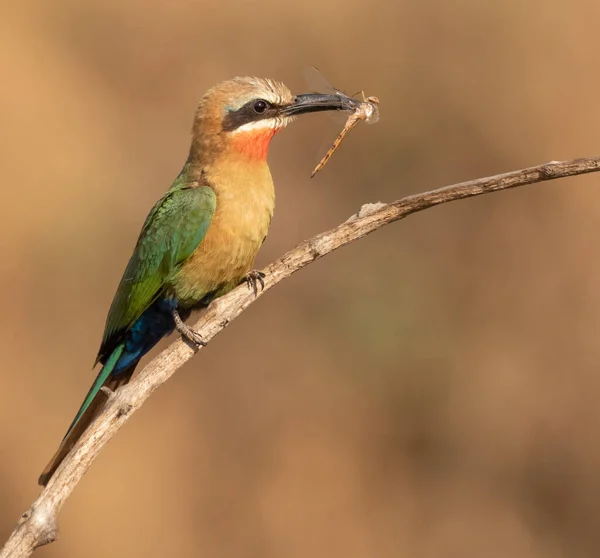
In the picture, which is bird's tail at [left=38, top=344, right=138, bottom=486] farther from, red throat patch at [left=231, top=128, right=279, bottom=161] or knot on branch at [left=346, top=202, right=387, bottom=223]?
knot on branch at [left=346, top=202, right=387, bottom=223]

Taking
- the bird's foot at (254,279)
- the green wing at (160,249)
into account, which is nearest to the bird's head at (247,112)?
the green wing at (160,249)

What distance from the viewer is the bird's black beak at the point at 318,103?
13.8 ft

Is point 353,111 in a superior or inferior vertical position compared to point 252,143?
inferior

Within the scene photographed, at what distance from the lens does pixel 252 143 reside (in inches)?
165

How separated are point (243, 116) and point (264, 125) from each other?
102 millimetres

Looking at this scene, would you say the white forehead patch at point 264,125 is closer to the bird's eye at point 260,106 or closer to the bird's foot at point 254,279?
the bird's eye at point 260,106

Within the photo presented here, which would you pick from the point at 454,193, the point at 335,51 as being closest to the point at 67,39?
the point at 335,51

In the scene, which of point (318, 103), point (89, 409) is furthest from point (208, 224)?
point (89, 409)

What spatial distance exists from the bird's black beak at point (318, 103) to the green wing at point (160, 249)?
1.83 ft

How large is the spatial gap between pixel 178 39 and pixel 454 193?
19.5ft

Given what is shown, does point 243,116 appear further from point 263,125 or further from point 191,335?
point 191,335

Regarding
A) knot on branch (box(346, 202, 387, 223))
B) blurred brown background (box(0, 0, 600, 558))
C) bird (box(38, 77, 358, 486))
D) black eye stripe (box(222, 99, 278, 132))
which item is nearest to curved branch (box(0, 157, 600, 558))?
knot on branch (box(346, 202, 387, 223))

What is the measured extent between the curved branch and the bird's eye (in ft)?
3.03

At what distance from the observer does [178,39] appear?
853cm
